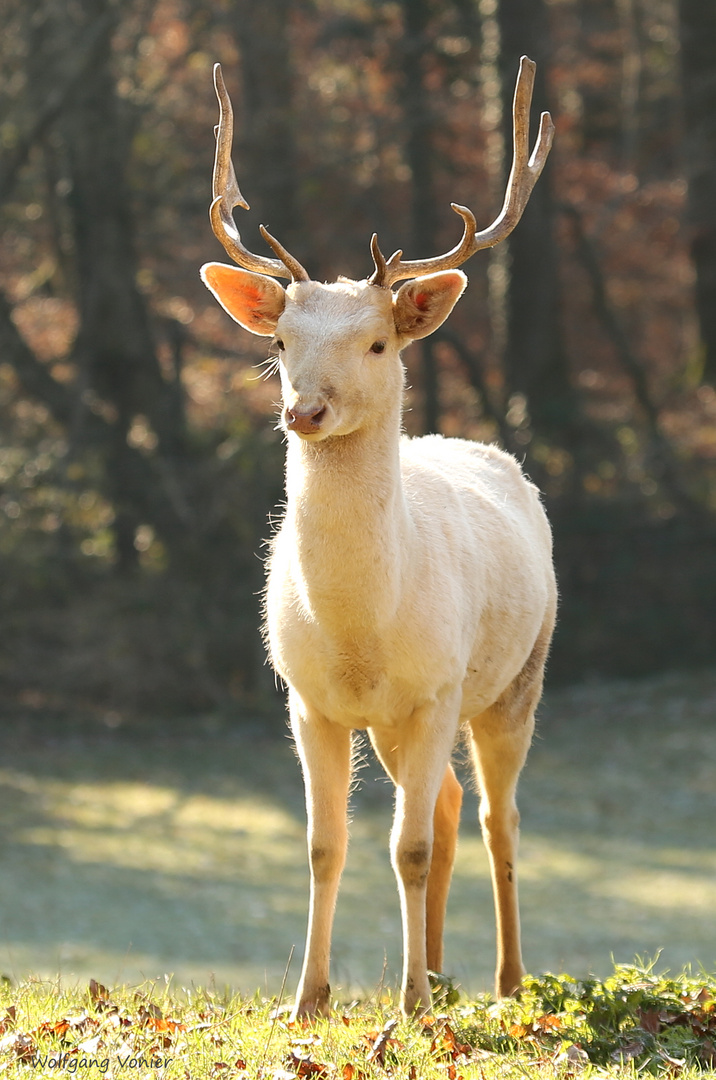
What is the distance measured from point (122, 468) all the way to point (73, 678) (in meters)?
2.38

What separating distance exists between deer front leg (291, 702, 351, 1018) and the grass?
9.00 ft

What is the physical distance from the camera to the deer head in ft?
15.0

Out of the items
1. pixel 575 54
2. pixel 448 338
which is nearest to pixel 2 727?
pixel 448 338

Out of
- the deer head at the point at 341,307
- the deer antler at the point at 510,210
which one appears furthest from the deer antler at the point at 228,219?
the deer antler at the point at 510,210

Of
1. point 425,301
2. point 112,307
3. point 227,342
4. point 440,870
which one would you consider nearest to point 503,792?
point 440,870

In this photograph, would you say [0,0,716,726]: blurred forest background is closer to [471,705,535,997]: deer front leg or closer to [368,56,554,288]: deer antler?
[471,705,535,997]: deer front leg

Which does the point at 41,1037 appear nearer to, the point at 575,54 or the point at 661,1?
the point at 575,54

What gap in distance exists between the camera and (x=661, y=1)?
983 inches

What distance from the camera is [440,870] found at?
18.6ft

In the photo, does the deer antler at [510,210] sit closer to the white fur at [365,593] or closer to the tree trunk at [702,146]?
the white fur at [365,593]

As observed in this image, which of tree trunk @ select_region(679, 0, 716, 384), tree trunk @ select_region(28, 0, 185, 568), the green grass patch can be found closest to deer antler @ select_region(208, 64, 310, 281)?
the green grass patch

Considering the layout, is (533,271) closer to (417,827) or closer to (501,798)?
(501,798)

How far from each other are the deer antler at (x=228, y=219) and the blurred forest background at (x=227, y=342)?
9321mm

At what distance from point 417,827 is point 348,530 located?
1.06 metres
